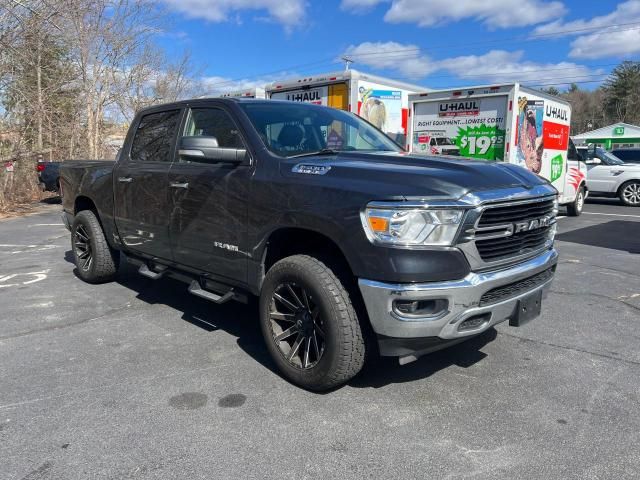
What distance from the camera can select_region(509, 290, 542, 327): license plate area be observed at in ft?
10.7

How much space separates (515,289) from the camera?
10.7 ft

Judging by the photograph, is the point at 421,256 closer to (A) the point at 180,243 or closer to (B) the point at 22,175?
(A) the point at 180,243

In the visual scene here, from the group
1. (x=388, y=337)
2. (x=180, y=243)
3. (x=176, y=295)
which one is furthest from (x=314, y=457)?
(x=176, y=295)

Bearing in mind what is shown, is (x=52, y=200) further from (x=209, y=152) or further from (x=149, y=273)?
(x=209, y=152)

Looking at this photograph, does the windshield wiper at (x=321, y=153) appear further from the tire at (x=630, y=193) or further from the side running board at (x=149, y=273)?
the tire at (x=630, y=193)

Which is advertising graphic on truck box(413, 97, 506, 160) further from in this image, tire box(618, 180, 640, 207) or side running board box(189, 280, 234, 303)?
tire box(618, 180, 640, 207)

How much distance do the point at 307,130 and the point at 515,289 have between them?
1980 mm

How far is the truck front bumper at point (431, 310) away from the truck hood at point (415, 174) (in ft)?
1.68

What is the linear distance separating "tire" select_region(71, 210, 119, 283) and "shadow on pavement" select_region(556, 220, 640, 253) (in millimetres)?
7674

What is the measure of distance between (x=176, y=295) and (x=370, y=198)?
349 cm

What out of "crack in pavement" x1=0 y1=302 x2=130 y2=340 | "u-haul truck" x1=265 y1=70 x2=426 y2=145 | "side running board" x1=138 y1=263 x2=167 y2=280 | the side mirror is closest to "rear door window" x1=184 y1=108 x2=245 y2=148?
the side mirror

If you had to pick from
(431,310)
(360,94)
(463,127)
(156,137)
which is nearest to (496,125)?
(463,127)

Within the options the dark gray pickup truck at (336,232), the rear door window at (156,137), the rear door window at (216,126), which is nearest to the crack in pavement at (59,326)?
the dark gray pickup truck at (336,232)

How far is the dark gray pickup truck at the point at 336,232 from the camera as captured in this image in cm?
288
